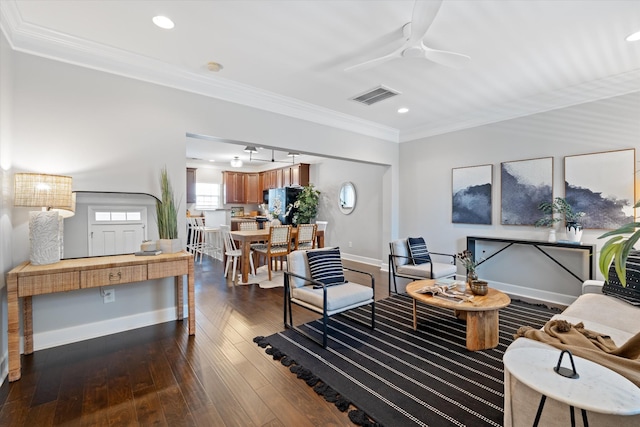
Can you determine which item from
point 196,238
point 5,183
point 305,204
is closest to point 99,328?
point 5,183

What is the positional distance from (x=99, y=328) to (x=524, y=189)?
546 cm

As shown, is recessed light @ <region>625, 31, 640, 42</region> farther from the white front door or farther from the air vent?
the white front door

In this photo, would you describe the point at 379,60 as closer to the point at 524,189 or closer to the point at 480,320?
the point at 480,320

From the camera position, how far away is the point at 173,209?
3170 mm

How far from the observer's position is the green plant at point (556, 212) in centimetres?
376

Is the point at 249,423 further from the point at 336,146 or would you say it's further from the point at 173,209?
the point at 336,146

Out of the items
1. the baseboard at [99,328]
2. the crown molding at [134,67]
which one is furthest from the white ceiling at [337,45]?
the baseboard at [99,328]

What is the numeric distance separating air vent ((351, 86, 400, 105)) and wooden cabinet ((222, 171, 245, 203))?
6.24m

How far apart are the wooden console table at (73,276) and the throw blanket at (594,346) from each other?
296cm

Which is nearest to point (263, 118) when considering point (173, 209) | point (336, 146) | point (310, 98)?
point (310, 98)

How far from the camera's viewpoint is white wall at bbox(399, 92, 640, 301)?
3.62 metres

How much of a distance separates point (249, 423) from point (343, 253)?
569 cm

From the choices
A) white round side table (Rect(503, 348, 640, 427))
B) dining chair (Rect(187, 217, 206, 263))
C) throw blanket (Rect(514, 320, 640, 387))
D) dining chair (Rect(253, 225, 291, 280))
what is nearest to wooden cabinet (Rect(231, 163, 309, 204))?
dining chair (Rect(187, 217, 206, 263))

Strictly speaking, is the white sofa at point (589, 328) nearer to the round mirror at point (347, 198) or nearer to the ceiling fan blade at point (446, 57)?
the ceiling fan blade at point (446, 57)
